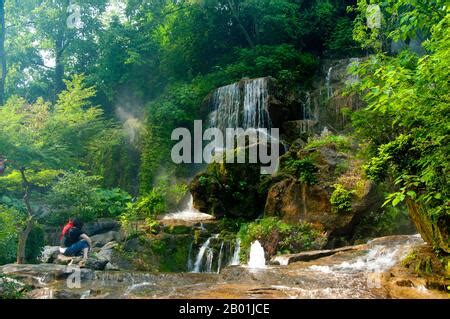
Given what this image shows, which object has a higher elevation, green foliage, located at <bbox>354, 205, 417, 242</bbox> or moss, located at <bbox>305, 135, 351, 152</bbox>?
moss, located at <bbox>305, 135, 351, 152</bbox>

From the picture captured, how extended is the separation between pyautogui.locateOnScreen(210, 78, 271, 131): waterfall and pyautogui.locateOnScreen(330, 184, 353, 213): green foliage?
6.80m

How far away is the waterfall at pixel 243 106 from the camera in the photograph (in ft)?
56.1

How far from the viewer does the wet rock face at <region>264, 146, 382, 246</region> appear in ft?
35.2

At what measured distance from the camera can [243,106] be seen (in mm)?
17516

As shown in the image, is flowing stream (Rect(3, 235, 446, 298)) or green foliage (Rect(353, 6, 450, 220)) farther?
flowing stream (Rect(3, 235, 446, 298))

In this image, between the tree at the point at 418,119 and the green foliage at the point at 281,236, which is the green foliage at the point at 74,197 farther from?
the tree at the point at 418,119

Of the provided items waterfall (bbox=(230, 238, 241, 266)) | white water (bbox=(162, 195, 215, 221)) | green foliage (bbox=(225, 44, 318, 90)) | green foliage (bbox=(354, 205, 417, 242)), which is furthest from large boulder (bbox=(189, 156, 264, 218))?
green foliage (bbox=(225, 44, 318, 90))

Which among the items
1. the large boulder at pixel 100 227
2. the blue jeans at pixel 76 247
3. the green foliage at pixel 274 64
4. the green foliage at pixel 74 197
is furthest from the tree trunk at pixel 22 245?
the green foliage at pixel 274 64

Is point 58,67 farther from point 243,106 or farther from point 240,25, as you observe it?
point 243,106

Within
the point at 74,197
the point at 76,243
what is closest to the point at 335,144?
the point at 76,243

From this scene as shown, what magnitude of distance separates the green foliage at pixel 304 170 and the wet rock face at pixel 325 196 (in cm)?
10

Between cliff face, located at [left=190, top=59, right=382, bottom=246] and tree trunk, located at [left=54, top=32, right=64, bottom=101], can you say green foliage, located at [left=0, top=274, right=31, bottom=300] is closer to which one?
cliff face, located at [left=190, top=59, right=382, bottom=246]
